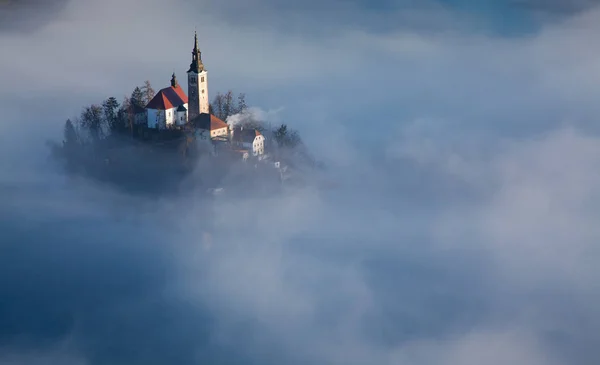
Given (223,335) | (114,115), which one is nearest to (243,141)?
(114,115)

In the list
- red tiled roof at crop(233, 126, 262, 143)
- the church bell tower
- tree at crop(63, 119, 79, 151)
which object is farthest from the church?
tree at crop(63, 119, 79, 151)

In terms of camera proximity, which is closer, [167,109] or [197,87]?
[197,87]

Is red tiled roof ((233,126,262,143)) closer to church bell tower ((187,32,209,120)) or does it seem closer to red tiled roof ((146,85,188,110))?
church bell tower ((187,32,209,120))

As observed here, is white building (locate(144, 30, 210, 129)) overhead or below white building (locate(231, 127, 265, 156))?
overhead

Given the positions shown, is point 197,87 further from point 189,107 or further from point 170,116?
point 170,116

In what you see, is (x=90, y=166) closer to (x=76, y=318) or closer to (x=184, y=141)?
(x=184, y=141)

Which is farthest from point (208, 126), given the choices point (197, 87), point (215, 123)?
point (197, 87)

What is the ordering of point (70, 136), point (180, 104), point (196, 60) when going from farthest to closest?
1. point (70, 136)
2. point (180, 104)
3. point (196, 60)

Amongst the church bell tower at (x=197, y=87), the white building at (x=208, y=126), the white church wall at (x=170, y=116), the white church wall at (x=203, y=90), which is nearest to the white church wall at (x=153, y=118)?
the white church wall at (x=170, y=116)
